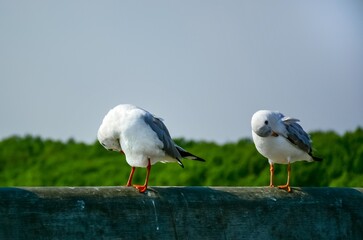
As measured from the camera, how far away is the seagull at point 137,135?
8.43 metres

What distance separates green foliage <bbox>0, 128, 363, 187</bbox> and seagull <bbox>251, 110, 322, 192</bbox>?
4.25m

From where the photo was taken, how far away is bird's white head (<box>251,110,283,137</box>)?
29.7 ft

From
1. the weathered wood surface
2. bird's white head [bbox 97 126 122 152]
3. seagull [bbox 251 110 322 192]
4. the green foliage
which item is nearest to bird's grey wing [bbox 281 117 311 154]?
seagull [bbox 251 110 322 192]

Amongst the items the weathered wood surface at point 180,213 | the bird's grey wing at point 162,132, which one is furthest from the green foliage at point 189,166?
the weathered wood surface at point 180,213

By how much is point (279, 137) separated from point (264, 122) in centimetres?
27

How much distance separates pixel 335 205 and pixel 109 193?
87.1 inches

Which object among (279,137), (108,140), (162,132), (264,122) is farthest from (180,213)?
(279,137)

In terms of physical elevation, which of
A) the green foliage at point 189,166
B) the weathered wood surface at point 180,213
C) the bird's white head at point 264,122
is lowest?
the weathered wood surface at point 180,213

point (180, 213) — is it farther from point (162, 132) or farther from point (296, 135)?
point (296, 135)

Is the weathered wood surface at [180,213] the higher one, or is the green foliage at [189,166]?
the green foliage at [189,166]

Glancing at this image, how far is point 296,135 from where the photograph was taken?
30.7 ft

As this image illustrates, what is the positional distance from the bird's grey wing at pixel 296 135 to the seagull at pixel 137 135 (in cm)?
116

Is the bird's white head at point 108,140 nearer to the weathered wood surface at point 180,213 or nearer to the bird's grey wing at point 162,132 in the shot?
the bird's grey wing at point 162,132

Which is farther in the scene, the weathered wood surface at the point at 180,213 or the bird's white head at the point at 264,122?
the bird's white head at the point at 264,122
